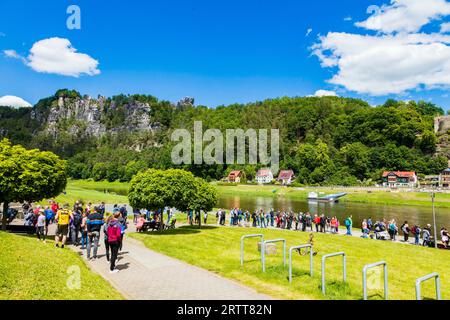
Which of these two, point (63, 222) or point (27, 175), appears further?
point (27, 175)

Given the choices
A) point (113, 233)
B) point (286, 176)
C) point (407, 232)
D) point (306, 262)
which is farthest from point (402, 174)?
point (113, 233)

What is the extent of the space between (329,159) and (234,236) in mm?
113979

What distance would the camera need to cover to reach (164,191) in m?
23.2

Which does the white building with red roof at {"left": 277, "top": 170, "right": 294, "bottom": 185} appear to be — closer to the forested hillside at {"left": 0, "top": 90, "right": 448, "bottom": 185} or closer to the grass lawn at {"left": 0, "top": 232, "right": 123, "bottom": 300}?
the forested hillside at {"left": 0, "top": 90, "right": 448, "bottom": 185}

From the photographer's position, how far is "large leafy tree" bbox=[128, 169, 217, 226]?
23141 millimetres

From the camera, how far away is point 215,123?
186m

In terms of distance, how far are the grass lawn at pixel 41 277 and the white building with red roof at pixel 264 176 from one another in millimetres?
118583

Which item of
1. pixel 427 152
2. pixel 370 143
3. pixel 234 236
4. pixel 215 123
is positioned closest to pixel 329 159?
pixel 370 143

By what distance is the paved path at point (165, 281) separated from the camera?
10.0 meters

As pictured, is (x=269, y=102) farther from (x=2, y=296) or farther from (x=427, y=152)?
→ (x=2, y=296)

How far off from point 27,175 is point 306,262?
15.6 meters

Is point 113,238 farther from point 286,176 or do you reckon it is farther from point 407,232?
point 286,176

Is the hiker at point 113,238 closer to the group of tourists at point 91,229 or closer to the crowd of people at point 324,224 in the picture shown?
the group of tourists at point 91,229

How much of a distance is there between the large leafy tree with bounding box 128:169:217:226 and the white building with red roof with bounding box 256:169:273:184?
106063 mm
